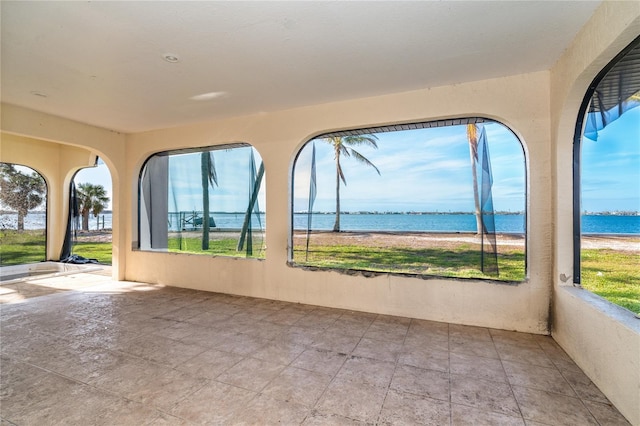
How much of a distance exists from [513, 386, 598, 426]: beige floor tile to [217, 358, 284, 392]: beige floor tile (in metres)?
1.66

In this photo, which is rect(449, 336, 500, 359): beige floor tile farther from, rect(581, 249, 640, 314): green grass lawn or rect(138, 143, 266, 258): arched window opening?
rect(138, 143, 266, 258): arched window opening

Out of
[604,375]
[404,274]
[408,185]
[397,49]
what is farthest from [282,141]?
[408,185]

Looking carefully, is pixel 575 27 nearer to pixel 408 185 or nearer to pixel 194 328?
pixel 194 328

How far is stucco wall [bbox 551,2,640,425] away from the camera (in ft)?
5.36

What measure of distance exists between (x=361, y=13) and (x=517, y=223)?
8.99ft

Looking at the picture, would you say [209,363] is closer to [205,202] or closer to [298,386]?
[298,386]

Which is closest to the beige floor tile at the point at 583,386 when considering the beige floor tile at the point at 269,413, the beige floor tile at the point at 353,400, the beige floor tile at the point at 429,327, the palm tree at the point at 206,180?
the beige floor tile at the point at 429,327

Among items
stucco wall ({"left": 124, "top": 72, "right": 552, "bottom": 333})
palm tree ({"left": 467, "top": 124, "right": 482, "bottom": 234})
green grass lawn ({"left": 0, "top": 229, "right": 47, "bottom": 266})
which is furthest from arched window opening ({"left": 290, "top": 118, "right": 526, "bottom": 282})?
green grass lawn ({"left": 0, "top": 229, "right": 47, "bottom": 266})

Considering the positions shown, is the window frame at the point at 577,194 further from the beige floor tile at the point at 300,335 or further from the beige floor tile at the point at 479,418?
the beige floor tile at the point at 300,335

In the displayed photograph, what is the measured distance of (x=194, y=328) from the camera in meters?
2.98

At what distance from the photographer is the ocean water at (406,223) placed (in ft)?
10.2

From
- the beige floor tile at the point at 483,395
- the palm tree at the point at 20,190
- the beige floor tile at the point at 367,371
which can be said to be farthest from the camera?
the palm tree at the point at 20,190

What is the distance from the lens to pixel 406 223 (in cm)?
1318

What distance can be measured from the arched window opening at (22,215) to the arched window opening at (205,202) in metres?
3.47
